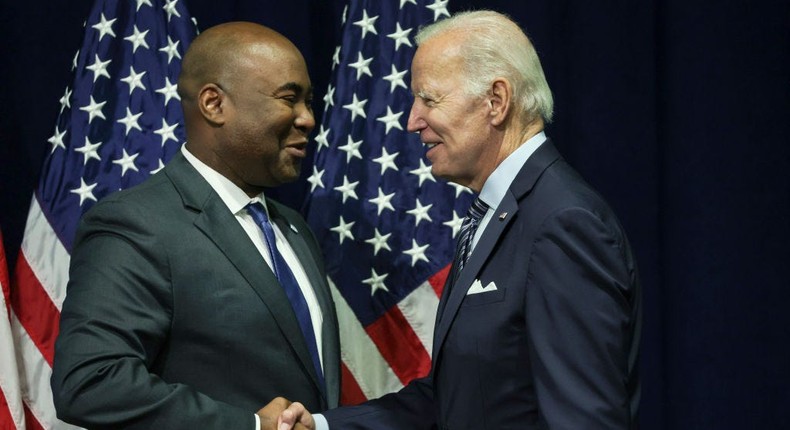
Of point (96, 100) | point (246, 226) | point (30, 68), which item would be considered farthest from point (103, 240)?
point (30, 68)

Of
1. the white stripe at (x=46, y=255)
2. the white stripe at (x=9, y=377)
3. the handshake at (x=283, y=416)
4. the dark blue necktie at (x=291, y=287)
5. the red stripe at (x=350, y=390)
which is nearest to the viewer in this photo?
the handshake at (x=283, y=416)

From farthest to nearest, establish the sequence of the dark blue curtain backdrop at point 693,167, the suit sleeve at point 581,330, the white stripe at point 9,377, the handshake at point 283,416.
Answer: the dark blue curtain backdrop at point 693,167
the white stripe at point 9,377
the handshake at point 283,416
the suit sleeve at point 581,330

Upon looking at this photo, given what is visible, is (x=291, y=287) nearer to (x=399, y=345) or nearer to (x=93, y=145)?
(x=399, y=345)

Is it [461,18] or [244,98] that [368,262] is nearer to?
[244,98]

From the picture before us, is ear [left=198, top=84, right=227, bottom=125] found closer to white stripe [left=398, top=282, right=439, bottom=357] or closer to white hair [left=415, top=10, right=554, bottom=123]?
white hair [left=415, top=10, right=554, bottom=123]

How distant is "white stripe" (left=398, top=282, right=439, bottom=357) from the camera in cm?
307

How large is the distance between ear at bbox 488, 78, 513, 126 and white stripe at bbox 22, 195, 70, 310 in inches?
53.7

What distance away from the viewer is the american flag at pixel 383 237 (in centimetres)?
308

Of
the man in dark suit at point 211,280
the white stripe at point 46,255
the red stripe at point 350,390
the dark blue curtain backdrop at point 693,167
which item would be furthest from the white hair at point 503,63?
the dark blue curtain backdrop at point 693,167

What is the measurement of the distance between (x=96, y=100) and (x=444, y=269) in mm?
1083

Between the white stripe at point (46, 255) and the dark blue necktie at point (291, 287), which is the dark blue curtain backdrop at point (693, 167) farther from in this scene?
the dark blue necktie at point (291, 287)

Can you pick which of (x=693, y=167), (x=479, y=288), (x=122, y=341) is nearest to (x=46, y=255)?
(x=122, y=341)

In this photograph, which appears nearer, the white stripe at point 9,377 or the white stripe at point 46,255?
the white stripe at point 9,377

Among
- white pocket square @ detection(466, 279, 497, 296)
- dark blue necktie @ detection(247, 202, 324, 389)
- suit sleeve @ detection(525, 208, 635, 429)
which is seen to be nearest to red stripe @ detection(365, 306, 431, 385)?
dark blue necktie @ detection(247, 202, 324, 389)
